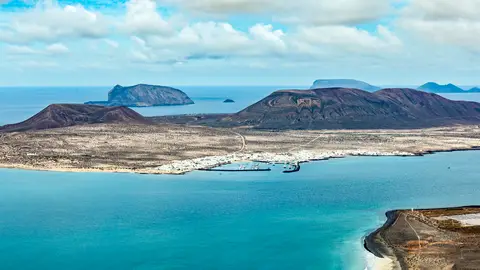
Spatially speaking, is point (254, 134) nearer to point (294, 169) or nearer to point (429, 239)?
point (294, 169)

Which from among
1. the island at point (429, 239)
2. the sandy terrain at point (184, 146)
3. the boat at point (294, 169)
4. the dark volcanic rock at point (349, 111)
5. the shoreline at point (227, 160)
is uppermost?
the dark volcanic rock at point (349, 111)

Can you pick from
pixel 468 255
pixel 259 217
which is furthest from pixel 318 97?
pixel 468 255

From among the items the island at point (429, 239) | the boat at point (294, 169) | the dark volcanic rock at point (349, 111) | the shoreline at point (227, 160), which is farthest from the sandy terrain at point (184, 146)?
the island at point (429, 239)

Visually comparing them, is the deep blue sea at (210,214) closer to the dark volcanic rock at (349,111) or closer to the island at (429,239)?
the island at (429,239)

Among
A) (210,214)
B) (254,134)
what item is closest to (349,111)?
(254,134)

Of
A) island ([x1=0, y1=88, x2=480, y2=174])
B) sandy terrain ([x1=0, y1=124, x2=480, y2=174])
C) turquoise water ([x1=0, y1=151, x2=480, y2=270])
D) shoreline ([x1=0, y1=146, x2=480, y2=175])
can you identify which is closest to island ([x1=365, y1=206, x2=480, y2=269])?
turquoise water ([x1=0, y1=151, x2=480, y2=270])

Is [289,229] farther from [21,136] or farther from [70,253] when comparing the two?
[21,136]
